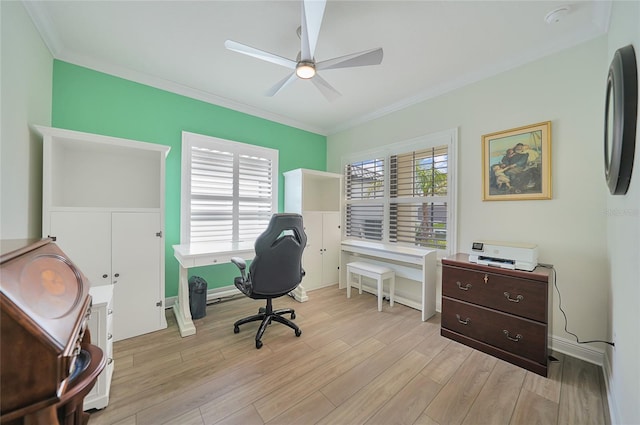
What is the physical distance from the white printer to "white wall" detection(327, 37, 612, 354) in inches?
12.2

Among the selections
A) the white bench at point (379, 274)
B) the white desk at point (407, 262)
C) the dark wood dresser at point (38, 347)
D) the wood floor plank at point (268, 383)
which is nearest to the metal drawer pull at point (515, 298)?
the white desk at point (407, 262)

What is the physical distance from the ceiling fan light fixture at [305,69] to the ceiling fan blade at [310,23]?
4 cm

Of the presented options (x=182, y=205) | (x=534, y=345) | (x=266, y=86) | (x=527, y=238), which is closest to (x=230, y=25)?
(x=266, y=86)

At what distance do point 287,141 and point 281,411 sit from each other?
349cm

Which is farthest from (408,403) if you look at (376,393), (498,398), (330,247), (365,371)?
(330,247)

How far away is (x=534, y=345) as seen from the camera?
1.81 meters

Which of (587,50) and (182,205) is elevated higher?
(587,50)

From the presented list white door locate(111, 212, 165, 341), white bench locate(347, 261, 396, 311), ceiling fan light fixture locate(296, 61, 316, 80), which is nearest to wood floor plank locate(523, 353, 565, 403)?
white bench locate(347, 261, 396, 311)

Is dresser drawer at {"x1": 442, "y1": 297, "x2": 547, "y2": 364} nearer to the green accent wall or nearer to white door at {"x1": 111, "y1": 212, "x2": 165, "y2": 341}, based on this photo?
the green accent wall

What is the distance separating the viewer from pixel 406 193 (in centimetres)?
330

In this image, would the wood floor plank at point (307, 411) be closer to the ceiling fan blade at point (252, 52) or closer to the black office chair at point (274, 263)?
the black office chair at point (274, 263)

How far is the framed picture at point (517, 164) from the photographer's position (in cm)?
214

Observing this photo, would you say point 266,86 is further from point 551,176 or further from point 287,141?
point 551,176

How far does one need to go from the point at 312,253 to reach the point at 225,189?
5.15 ft
